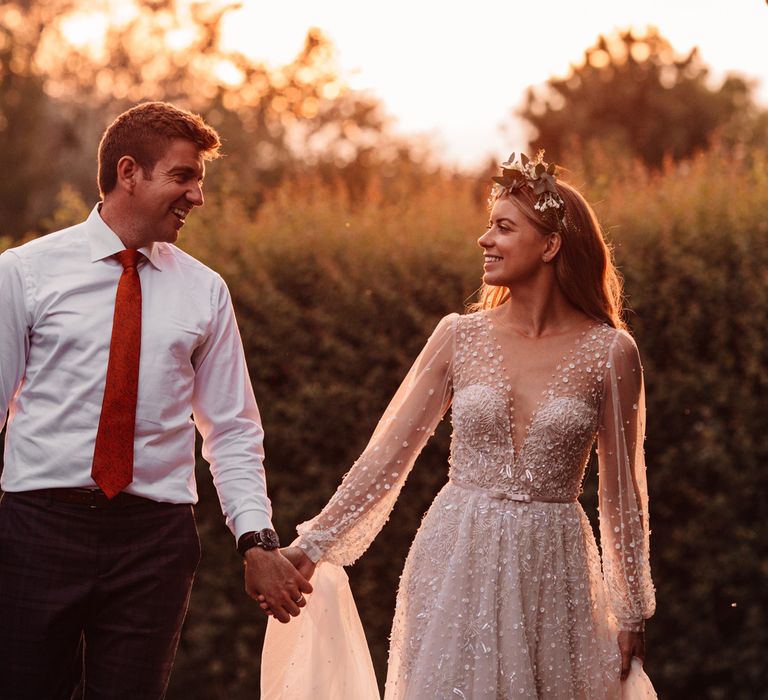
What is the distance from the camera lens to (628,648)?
3582 mm

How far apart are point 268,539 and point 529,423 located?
918 millimetres

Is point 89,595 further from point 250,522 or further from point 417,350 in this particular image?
point 417,350

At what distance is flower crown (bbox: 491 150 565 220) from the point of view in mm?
3678

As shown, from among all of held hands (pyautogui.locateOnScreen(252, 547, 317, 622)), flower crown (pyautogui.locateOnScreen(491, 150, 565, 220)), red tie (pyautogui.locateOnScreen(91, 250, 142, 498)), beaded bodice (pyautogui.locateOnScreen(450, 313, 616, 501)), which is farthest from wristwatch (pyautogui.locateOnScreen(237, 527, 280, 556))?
flower crown (pyautogui.locateOnScreen(491, 150, 565, 220))

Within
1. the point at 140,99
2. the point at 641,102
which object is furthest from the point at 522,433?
the point at 641,102

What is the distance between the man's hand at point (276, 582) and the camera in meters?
3.60

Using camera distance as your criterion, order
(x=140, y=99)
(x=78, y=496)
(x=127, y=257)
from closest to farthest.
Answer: (x=78, y=496) → (x=127, y=257) → (x=140, y=99)

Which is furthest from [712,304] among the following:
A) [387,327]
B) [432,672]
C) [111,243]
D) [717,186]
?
[111,243]

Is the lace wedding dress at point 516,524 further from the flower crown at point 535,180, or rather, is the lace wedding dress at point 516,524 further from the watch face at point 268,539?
the flower crown at point 535,180

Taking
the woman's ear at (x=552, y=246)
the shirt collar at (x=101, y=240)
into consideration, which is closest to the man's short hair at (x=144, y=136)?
the shirt collar at (x=101, y=240)

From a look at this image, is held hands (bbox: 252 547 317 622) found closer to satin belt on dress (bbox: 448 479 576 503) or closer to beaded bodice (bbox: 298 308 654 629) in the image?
beaded bodice (bbox: 298 308 654 629)

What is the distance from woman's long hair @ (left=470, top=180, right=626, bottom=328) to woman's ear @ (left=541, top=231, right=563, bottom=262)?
1 centimetres

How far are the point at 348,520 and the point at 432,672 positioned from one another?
0.59 metres

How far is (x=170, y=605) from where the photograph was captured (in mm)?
3373
